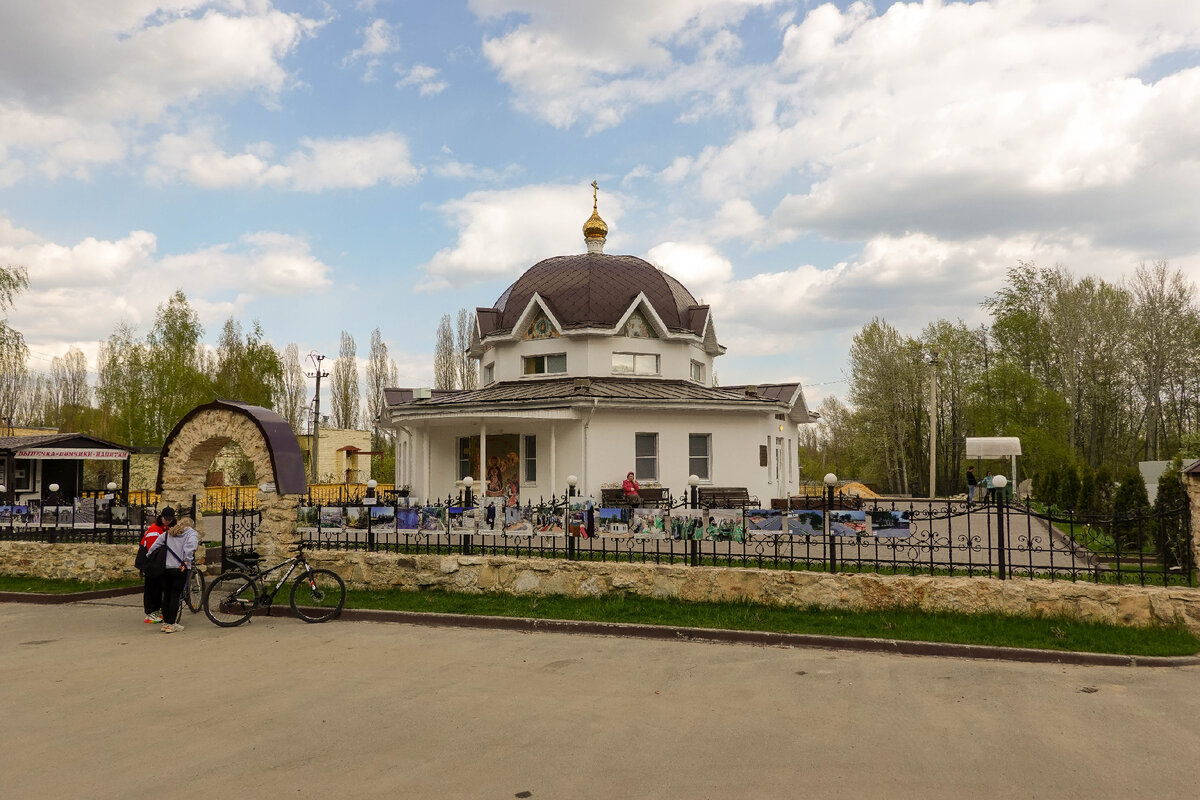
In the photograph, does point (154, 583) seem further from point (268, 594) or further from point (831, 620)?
point (831, 620)

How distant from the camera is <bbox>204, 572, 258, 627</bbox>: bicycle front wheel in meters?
10.8

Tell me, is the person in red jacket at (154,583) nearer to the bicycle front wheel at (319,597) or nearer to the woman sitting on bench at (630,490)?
the bicycle front wheel at (319,597)

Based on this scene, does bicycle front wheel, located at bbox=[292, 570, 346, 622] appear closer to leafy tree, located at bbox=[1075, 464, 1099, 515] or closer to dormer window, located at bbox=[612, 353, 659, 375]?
dormer window, located at bbox=[612, 353, 659, 375]

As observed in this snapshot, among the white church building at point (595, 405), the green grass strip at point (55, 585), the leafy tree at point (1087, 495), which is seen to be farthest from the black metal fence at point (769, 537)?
the white church building at point (595, 405)

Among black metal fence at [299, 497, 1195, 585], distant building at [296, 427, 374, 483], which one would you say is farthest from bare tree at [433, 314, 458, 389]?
black metal fence at [299, 497, 1195, 585]

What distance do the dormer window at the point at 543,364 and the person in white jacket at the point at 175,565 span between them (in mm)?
16577

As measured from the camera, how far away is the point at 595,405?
21.9m

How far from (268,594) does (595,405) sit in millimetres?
12128

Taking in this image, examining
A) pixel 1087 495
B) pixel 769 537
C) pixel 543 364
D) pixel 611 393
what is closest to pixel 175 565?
pixel 769 537

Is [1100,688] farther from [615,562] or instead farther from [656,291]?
[656,291]

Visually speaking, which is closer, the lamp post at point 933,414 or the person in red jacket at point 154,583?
the person in red jacket at point 154,583

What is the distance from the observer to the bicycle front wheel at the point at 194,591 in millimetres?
11305

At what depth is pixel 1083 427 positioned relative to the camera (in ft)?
141

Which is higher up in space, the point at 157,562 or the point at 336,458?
the point at 336,458
